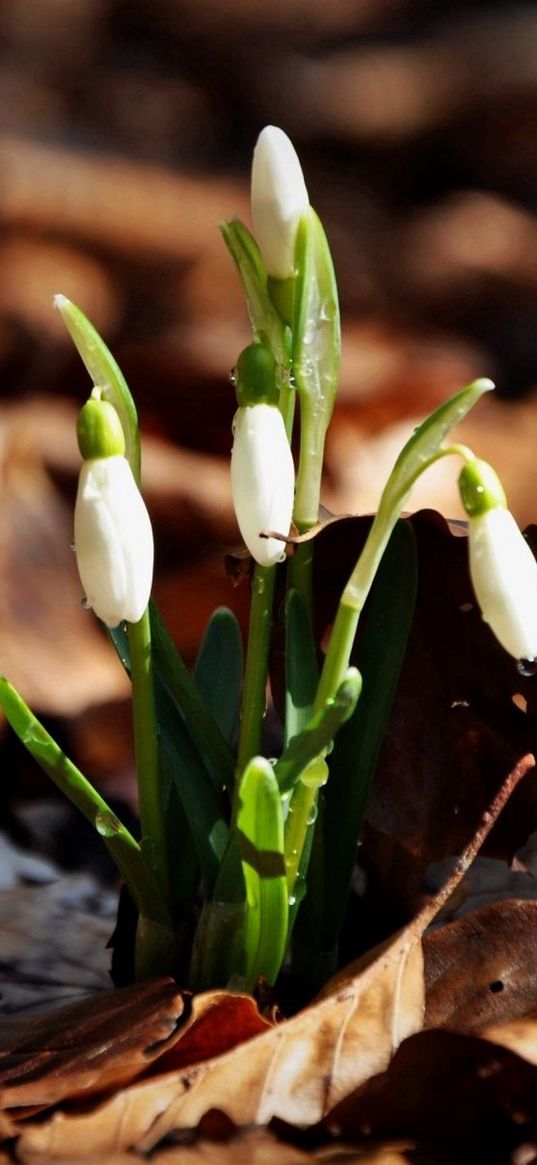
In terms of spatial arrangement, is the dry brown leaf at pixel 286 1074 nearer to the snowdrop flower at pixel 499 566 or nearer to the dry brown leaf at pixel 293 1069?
the dry brown leaf at pixel 293 1069

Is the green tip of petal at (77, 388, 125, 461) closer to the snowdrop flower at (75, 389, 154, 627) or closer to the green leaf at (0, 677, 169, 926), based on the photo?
the snowdrop flower at (75, 389, 154, 627)

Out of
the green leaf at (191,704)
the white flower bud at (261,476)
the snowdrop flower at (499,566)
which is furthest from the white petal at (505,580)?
the green leaf at (191,704)

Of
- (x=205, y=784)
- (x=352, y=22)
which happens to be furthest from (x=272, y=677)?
(x=352, y=22)

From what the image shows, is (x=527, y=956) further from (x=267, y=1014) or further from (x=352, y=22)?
(x=352, y=22)

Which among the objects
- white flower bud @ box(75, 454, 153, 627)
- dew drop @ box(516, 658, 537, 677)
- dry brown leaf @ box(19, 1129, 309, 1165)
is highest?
white flower bud @ box(75, 454, 153, 627)

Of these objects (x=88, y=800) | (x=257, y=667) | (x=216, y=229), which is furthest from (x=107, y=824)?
(x=216, y=229)

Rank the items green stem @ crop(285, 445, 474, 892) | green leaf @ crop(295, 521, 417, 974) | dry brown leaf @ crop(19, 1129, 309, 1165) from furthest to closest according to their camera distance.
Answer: green leaf @ crop(295, 521, 417, 974), green stem @ crop(285, 445, 474, 892), dry brown leaf @ crop(19, 1129, 309, 1165)

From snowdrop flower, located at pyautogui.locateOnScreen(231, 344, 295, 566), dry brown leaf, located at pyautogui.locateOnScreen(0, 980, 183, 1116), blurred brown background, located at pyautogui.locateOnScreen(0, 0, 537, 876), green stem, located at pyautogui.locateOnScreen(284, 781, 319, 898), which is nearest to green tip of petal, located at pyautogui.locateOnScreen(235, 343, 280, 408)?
snowdrop flower, located at pyautogui.locateOnScreen(231, 344, 295, 566)
